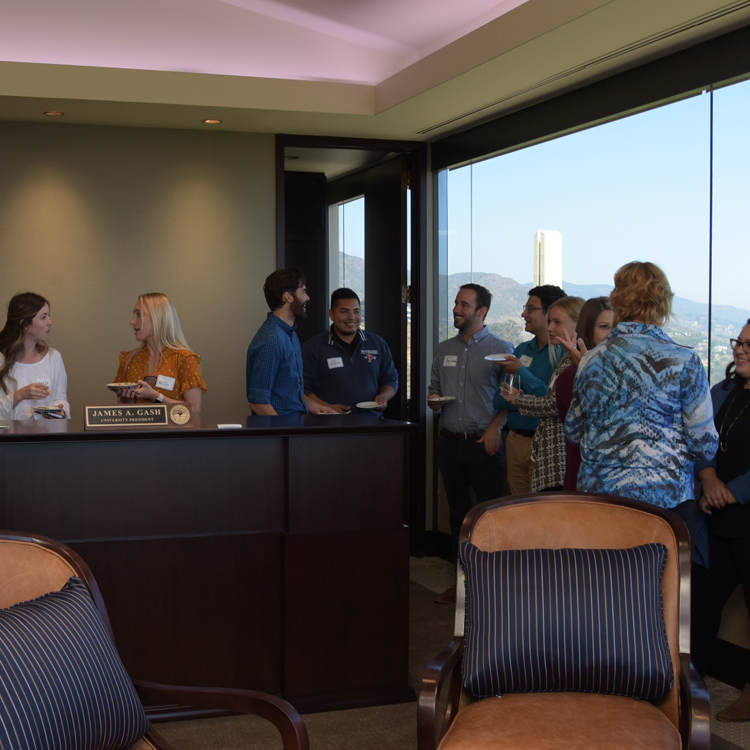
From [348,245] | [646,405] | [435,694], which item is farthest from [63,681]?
[348,245]

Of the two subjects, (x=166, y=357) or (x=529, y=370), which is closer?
(x=166, y=357)

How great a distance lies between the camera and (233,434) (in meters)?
3.16

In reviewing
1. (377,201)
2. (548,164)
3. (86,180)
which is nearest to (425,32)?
(548,164)

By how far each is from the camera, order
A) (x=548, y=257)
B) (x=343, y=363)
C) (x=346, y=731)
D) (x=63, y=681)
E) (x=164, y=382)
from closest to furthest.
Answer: (x=63, y=681) < (x=346, y=731) < (x=164, y=382) < (x=548, y=257) < (x=343, y=363)

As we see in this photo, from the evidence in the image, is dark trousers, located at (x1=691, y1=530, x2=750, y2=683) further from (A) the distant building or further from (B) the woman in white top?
(B) the woman in white top

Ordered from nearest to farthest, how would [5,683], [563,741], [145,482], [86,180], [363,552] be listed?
[5,683], [563,741], [145,482], [363,552], [86,180]

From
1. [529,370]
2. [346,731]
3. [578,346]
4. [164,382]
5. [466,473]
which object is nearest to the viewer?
[346,731]

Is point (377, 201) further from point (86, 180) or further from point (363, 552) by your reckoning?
point (363, 552)

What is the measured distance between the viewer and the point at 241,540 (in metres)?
3.22

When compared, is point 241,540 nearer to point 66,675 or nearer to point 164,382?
point 164,382

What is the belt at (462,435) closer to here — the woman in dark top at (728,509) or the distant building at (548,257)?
the distant building at (548,257)

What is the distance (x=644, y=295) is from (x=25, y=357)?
3084 millimetres

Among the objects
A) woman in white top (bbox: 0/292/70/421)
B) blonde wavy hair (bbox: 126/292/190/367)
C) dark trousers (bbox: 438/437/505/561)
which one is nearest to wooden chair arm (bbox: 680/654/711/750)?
dark trousers (bbox: 438/437/505/561)

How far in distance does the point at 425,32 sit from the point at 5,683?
4169mm
